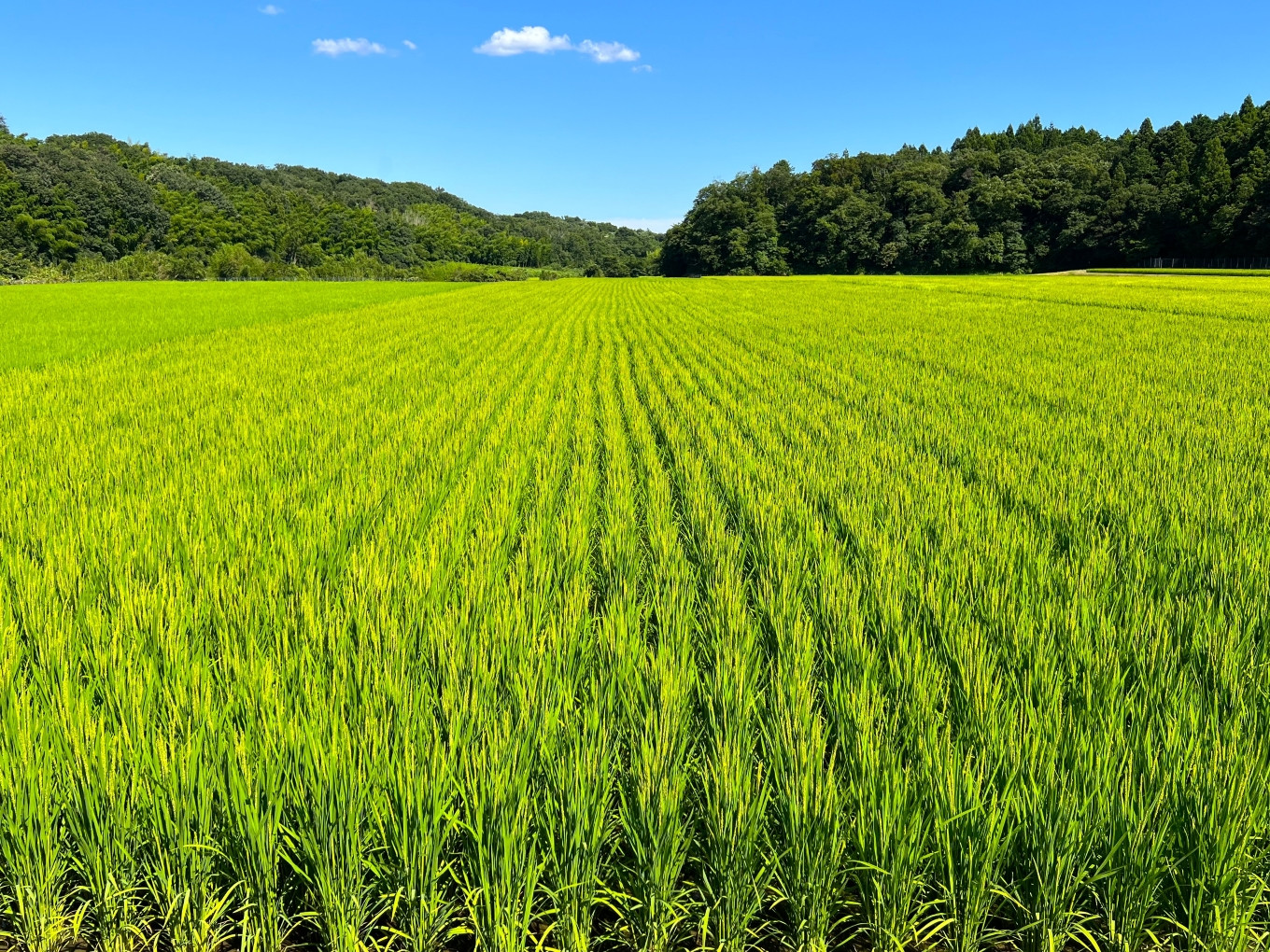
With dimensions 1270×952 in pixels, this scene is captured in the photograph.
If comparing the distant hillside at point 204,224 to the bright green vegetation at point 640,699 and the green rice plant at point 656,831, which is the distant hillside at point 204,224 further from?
the green rice plant at point 656,831

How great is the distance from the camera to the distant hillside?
7344 cm

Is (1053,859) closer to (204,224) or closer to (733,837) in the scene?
(733,837)

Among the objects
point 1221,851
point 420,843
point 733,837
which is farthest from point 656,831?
point 1221,851

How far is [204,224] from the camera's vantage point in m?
86.9

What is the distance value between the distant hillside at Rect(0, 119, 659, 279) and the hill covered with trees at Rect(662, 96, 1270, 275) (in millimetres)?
23585

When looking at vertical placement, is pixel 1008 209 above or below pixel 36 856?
above

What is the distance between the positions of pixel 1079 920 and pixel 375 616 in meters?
2.71

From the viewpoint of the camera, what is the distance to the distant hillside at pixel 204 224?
73438 mm

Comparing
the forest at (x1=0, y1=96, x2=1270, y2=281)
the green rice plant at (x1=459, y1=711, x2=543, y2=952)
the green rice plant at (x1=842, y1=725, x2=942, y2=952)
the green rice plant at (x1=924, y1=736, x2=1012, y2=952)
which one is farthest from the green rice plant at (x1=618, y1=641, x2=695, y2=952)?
the forest at (x1=0, y1=96, x2=1270, y2=281)

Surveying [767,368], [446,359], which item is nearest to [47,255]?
[446,359]

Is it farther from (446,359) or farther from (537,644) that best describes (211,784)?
(446,359)

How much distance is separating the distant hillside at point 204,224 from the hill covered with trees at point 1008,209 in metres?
23.6

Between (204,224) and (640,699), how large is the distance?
104 meters

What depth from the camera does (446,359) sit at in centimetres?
1397
